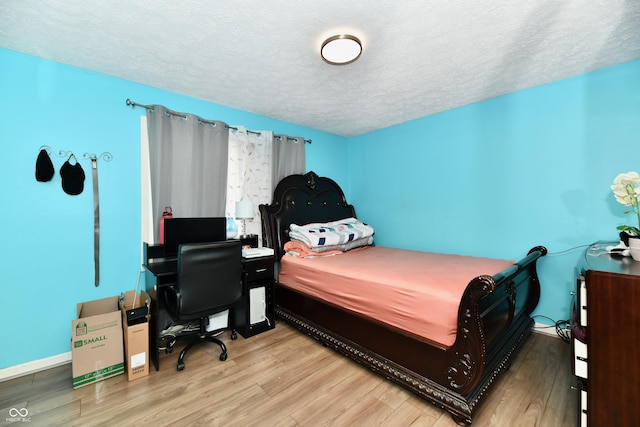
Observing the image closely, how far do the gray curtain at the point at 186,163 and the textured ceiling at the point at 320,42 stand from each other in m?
0.29

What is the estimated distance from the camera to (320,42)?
1.83m

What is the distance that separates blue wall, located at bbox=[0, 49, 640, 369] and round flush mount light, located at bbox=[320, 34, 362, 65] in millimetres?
1612

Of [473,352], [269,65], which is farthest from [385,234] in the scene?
[269,65]

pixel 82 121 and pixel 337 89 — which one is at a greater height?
pixel 337 89

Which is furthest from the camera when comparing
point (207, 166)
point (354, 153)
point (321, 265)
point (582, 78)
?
point (354, 153)

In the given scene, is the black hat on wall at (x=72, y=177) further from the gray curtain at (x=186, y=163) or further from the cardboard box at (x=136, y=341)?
the cardboard box at (x=136, y=341)

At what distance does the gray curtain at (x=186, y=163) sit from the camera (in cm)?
249

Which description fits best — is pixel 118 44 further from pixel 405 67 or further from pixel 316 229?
pixel 316 229

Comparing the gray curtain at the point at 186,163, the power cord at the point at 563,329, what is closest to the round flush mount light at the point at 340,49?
the gray curtain at the point at 186,163

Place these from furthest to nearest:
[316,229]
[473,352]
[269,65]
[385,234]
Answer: [385,234] → [316,229] → [269,65] → [473,352]

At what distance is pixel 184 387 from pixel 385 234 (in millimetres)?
2990

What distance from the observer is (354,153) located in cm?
431

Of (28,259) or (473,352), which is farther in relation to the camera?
(28,259)

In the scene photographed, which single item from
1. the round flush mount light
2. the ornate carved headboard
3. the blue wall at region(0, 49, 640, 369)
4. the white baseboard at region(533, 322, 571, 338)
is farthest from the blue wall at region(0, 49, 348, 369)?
the white baseboard at region(533, 322, 571, 338)
